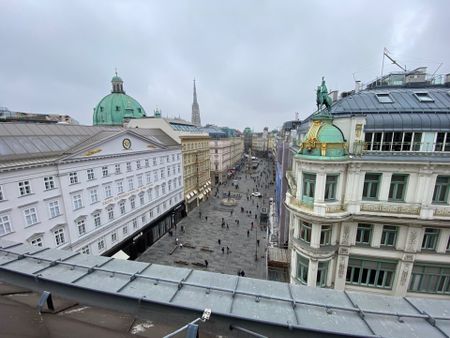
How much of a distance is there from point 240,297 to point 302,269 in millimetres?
15096

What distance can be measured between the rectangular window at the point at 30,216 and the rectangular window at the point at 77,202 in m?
3.82

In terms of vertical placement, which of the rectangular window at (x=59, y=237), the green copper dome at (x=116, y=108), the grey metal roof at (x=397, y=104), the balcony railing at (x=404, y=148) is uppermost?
the green copper dome at (x=116, y=108)

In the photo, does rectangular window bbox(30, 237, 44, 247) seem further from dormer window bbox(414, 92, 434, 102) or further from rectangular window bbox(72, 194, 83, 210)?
dormer window bbox(414, 92, 434, 102)

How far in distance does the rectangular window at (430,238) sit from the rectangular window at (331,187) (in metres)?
7.20

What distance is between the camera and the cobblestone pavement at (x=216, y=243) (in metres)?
32.9

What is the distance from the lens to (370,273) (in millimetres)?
17219

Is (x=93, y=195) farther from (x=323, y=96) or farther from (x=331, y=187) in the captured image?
(x=323, y=96)

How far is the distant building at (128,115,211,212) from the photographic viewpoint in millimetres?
49500

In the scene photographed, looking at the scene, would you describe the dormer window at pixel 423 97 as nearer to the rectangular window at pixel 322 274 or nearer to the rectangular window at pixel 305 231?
the rectangular window at pixel 305 231

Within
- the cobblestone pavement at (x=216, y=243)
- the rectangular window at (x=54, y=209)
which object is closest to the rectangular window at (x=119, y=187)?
the rectangular window at (x=54, y=209)

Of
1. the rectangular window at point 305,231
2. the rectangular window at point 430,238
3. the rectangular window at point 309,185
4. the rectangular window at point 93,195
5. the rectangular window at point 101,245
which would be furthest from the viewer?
the rectangular window at point 101,245

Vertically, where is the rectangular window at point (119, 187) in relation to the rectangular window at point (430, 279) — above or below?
above

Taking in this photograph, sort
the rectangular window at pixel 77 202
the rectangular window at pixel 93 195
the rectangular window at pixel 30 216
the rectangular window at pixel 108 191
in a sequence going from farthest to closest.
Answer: the rectangular window at pixel 108 191 → the rectangular window at pixel 93 195 → the rectangular window at pixel 77 202 → the rectangular window at pixel 30 216

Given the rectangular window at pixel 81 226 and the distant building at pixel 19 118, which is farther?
the distant building at pixel 19 118
